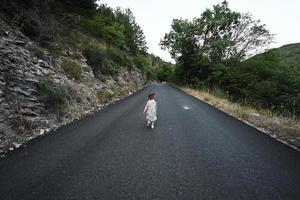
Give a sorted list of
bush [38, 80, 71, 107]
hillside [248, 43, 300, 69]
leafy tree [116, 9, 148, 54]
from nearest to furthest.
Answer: bush [38, 80, 71, 107]
hillside [248, 43, 300, 69]
leafy tree [116, 9, 148, 54]

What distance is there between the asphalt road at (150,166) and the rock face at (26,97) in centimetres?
81

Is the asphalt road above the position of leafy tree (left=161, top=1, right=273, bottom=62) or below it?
below

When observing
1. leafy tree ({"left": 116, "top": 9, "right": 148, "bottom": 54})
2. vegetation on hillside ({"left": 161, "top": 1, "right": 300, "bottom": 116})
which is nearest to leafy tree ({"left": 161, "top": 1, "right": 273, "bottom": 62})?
vegetation on hillside ({"left": 161, "top": 1, "right": 300, "bottom": 116})

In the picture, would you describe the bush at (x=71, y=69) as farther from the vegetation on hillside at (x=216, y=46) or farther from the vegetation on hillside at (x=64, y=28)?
the vegetation on hillside at (x=216, y=46)

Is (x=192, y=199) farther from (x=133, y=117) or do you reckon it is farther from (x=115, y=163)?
(x=133, y=117)

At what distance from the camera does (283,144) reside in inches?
229

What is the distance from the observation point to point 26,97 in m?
7.60

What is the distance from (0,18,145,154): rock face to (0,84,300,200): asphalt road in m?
0.81

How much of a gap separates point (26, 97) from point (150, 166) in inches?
228

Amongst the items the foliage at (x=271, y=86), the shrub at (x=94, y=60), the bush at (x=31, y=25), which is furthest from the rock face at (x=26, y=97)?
the foliage at (x=271, y=86)

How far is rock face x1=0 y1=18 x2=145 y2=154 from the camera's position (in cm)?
619

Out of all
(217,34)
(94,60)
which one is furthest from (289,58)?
(94,60)

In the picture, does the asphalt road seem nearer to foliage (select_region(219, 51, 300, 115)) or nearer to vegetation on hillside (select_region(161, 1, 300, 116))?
foliage (select_region(219, 51, 300, 115))

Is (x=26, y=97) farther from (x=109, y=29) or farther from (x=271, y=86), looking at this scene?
(x=109, y=29)
